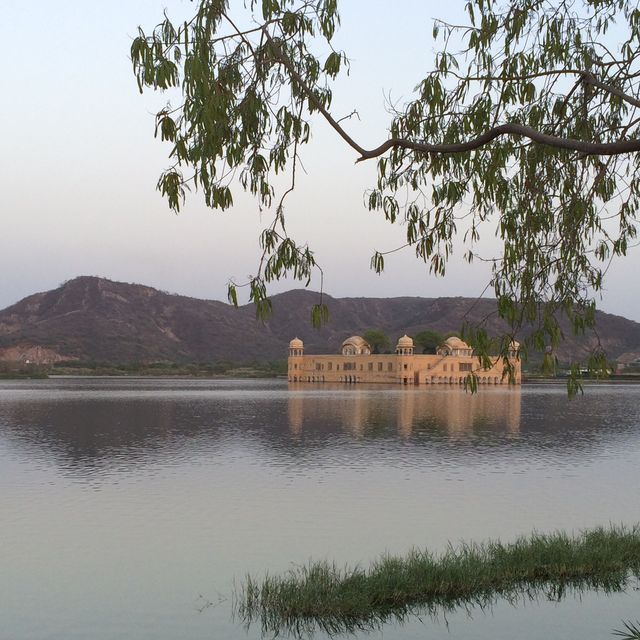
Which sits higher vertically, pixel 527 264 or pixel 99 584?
pixel 527 264

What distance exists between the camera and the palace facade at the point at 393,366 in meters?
141

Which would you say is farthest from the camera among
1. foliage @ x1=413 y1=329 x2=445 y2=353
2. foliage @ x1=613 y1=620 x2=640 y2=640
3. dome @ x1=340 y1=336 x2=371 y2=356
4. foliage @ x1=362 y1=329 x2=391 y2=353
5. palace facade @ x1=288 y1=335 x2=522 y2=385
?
foliage @ x1=362 y1=329 x2=391 y2=353

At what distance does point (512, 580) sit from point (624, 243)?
5.70 m

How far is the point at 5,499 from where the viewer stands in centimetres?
2130

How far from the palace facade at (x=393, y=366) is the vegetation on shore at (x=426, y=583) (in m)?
124

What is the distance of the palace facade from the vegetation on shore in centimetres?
12366

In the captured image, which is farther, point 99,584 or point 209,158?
point 99,584

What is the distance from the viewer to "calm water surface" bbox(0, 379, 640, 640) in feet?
38.8

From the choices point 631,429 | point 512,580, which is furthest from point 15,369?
point 512,580

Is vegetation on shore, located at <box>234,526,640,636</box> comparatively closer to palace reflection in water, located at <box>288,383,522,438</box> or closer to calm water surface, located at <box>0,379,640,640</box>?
calm water surface, located at <box>0,379,640,640</box>

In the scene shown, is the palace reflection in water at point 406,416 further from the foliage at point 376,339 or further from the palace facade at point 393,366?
the foliage at point 376,339

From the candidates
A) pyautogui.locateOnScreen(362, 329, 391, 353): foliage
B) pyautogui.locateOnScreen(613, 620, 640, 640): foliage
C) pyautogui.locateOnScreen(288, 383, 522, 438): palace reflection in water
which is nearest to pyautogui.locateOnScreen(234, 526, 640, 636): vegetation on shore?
pyautogui.locateOnScreen(613, 620, 640, 640): foliage

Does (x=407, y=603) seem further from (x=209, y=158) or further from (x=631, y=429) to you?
(x=631, y=429)

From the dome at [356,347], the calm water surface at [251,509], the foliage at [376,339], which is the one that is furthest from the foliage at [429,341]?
the calm water surface at [251,509]
